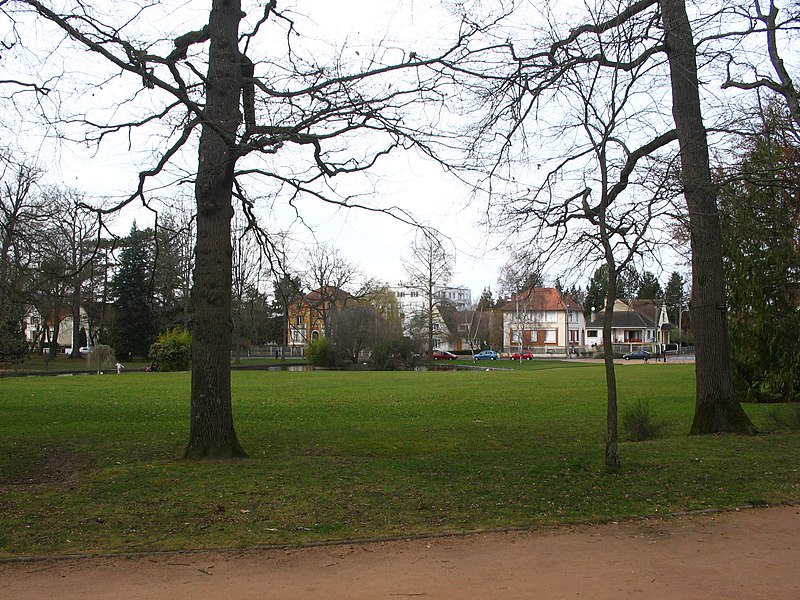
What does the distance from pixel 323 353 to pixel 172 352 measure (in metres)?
13.2

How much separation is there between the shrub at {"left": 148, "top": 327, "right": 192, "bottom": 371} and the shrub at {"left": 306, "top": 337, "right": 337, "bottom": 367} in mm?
11302

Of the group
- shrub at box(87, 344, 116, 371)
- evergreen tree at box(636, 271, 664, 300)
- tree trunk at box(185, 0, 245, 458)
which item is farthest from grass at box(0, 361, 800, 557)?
shrub at box(87, 344, 116, 371)

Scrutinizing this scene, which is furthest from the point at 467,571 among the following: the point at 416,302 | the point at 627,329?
the point at 627,329

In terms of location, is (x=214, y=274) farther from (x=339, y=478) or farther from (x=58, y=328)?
(x=58, y=328)

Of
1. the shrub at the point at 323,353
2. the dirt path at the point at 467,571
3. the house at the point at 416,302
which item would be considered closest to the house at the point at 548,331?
the house at the point at 416,302

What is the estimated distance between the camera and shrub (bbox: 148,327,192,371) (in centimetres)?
4888

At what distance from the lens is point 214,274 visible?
34.9 feet

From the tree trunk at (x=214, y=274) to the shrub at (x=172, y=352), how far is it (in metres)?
40.2

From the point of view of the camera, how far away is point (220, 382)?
10.6 m

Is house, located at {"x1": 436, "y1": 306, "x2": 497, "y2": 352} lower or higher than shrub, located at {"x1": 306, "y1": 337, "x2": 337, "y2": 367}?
higher

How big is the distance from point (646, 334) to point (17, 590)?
342 ft

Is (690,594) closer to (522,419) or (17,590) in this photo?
(17,590)

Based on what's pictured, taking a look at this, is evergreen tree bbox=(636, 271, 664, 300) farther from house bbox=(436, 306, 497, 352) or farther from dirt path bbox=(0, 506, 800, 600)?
house bbox=(436, 306, 497, 352)

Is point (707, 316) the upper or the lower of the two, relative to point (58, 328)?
lower
